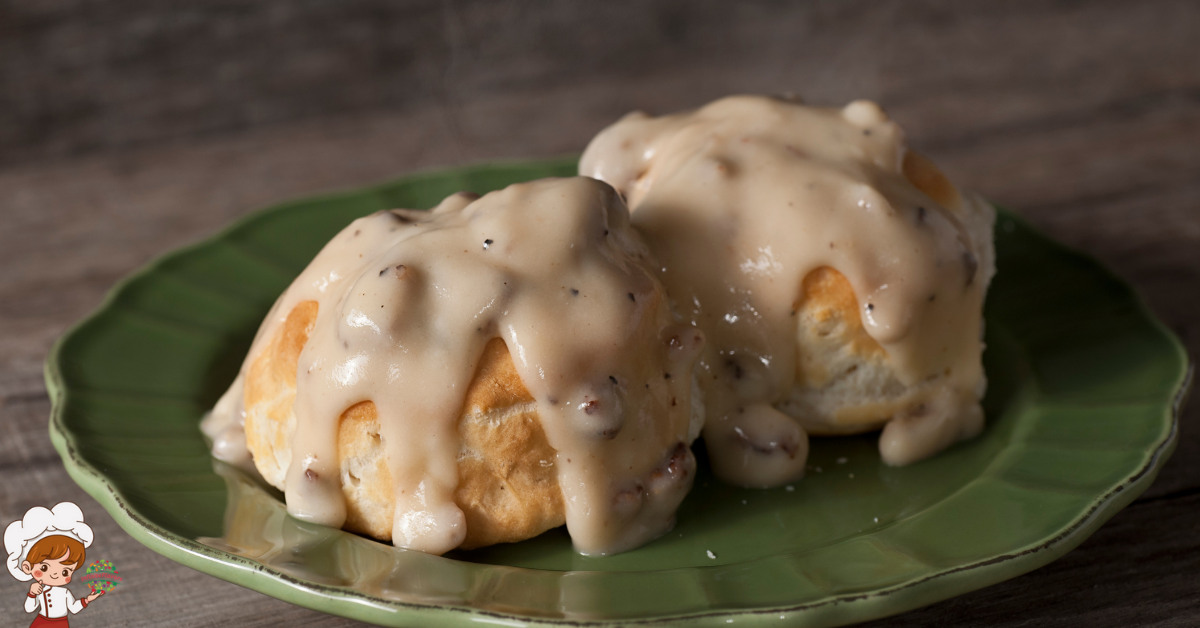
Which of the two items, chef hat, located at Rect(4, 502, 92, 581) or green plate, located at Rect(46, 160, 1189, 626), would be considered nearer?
green plate, located at Rect(46, 160, 1189, 626)

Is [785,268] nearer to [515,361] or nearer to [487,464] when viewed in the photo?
[515,361]

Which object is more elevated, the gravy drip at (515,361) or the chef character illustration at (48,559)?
the gravy drip at (515,361)

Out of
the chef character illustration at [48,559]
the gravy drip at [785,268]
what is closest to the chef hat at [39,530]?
the chef character illustration at [48,559]

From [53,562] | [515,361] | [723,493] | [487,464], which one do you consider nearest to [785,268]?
[723,493]

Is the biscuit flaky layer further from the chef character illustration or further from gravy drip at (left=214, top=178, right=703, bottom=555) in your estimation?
the chef character illustration

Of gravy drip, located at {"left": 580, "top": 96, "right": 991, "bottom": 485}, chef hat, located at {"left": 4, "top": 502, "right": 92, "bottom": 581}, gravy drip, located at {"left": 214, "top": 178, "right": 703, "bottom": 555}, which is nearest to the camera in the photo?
gravy drip, located at {"left": 214, "top": 178, "right": 703, "bottom": 555}

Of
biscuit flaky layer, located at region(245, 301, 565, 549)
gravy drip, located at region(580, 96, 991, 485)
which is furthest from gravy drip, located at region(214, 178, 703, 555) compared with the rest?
gravy drip, located at region(580, 96, 991, 485)

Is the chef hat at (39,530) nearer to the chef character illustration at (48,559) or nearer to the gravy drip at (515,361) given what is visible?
the chef character illustration at (48,559)
